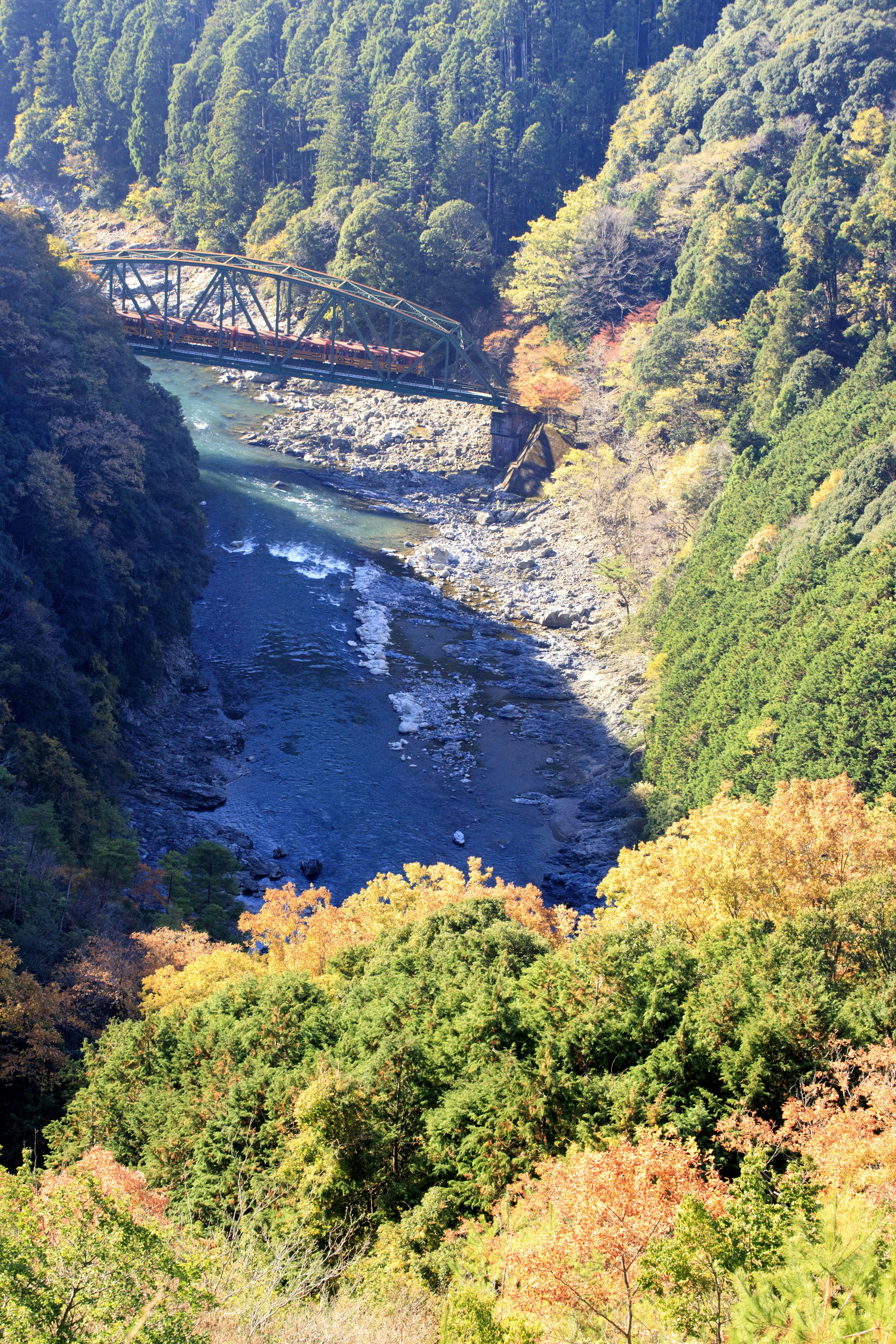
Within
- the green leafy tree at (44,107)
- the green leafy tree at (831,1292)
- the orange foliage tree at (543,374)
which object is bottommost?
the green leafy tree at (831,1292)

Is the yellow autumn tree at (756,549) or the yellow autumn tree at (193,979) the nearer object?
the yellow autumn tree at (193,979)

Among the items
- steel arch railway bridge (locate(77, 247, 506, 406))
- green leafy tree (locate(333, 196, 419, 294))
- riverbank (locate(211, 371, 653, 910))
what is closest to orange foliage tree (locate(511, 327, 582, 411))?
steel arch railway bridge (locate(77, 247, 506, 406))

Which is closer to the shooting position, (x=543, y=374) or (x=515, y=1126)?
(x=515, y=1126)

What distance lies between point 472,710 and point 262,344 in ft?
99.7

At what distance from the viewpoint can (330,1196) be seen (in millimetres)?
14664

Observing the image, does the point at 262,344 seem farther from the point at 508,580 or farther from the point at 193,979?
the point at 193,979

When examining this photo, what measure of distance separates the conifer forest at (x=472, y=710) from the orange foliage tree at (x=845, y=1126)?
9 centimetres

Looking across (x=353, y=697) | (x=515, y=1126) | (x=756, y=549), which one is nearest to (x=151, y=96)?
(x=353, y=697)

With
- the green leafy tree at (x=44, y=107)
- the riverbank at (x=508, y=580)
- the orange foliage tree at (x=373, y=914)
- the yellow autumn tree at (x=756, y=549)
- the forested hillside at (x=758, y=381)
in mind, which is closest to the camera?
the orange foliage tree at (x=373, y=914)

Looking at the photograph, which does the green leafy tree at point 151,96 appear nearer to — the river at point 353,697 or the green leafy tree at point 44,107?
the green leafy tree at point 44,107

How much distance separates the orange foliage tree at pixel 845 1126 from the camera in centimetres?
1184

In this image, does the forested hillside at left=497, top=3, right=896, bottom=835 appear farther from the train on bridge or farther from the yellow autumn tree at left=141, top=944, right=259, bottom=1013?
the yellow autumn tree at left=141, top=944, right=259, bottom=1013

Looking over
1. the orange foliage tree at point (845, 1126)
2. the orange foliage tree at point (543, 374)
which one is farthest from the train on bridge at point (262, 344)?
the orange foliage tree at point (845, 1126)

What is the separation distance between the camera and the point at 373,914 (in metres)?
25.1
